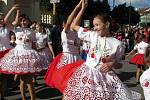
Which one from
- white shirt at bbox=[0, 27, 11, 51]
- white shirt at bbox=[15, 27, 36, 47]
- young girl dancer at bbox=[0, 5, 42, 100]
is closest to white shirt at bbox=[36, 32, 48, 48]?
white shirt at bbox=[0, 27, 11, 51]

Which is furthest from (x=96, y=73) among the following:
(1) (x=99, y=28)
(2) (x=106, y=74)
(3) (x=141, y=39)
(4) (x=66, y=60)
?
(3) (x=141, y=39)

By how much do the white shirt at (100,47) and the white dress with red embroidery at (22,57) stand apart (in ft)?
10.3

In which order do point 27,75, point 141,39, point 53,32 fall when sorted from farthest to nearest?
point 53,32 → point 141,39 → point 27,75

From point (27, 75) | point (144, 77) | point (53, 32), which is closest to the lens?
point (144, 77)

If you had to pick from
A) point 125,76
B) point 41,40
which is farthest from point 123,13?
point 41,40

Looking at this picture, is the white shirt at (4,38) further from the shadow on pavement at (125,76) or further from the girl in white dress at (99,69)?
the shadow on pavement at (125,76)

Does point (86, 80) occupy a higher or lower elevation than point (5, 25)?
lower

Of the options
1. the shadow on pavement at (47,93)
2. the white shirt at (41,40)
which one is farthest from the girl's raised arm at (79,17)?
the white shirt at (41,40)

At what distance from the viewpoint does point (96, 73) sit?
19.4 ft

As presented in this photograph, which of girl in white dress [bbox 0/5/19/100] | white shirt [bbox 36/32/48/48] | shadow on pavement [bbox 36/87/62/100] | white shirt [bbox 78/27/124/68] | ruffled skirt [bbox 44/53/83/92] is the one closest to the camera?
white shirt [bbox 78/27/124/68]

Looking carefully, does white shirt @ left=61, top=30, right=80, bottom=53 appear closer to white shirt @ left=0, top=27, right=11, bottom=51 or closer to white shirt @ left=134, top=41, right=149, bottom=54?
white shirt @ left=0, top=27, right=11, bottom=51

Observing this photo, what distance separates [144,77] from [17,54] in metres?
3.97

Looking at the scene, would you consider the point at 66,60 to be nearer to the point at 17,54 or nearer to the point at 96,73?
the point at 17,54

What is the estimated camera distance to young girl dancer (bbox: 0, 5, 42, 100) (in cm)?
892
